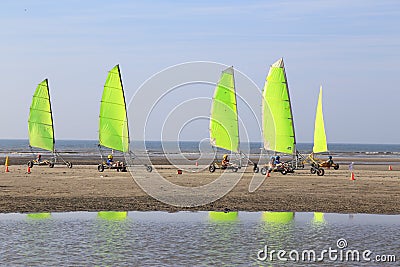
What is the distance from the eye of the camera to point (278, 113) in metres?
50.3

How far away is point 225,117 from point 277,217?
2829cm

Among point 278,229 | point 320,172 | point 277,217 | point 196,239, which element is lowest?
Result: point 196,239

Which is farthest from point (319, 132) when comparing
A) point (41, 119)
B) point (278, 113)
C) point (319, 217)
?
point (319, 217)

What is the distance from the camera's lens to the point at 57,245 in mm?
17609

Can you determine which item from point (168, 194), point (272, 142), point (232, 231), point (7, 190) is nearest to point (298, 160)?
point (272, 142)

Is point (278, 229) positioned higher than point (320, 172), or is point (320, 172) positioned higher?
point (320, 172)

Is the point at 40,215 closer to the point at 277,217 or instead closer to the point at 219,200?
the point at 277,217

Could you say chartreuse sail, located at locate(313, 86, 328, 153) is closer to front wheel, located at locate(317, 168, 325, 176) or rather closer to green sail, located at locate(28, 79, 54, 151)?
front wheel, located at locate(317, 168, 325, 176)

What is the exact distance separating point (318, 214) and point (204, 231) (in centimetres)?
603

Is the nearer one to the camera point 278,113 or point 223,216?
point 223,216

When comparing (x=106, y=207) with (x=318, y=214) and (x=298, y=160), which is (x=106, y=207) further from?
(x=298, y=160)

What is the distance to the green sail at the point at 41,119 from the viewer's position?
58.8m

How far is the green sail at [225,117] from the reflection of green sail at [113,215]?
2738 cm

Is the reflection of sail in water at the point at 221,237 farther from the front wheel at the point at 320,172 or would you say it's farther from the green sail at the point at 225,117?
the green sail at the point at 225,117
